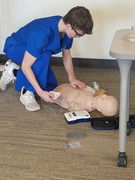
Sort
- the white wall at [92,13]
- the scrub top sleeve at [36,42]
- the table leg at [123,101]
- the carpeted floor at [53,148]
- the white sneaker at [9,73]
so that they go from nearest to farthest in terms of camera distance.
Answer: the table leg at [123,101]
the carpeted floor at [53,148]
the scrub top sleeve at [36,42]
the white sneaker at [9,73]
the white wall at [92,13]

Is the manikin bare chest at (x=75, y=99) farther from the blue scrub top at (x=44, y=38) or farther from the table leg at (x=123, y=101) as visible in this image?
the table leg at (x=123, y=101)

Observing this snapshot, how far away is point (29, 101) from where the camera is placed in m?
2.04

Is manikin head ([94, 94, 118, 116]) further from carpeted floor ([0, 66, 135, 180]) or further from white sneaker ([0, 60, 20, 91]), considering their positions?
white sneaker ([0, 60, 20, 91])

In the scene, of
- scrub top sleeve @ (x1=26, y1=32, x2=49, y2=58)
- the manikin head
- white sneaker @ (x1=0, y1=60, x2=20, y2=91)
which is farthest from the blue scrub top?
the manikin head

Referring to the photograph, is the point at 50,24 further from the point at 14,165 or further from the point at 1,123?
the point at 14,165

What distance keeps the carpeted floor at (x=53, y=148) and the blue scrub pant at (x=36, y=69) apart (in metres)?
0.13

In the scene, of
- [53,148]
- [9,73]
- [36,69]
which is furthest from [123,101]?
[9,73]

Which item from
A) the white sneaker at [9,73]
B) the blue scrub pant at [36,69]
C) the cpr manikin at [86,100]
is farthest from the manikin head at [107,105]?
the white sneaker at [9,73]

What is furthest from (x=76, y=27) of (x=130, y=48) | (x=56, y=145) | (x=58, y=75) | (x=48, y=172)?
(x=58, y=75)

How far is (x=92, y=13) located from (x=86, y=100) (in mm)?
923

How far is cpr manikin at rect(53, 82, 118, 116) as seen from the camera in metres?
1.86

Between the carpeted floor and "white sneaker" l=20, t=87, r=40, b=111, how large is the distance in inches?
1.3

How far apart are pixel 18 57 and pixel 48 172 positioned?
918 mm

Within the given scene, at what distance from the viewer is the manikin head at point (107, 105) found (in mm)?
1854
